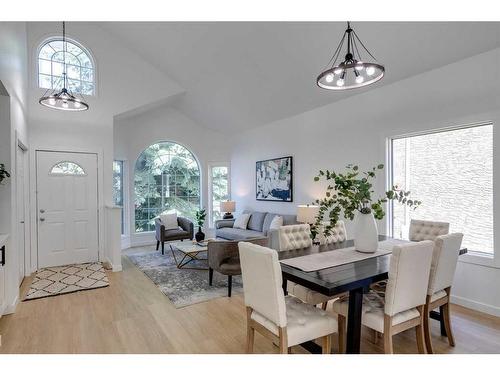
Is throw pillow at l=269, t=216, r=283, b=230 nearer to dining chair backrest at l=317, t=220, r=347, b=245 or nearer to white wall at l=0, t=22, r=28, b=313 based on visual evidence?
dining chair backrest at l=317, t=220, r=347, b=245

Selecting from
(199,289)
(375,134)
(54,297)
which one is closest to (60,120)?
(54,297)

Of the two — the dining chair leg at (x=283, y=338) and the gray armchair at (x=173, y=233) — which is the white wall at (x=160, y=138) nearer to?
the gray armchair at (x=173, y=233)

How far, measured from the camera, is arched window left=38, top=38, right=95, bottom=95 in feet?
15.6

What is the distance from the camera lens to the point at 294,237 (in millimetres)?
2822

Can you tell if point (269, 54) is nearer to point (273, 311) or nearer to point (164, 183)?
point (273, 311)

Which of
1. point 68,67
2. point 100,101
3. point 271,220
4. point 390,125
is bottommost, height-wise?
point 271,220

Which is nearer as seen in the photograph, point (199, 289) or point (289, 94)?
point (199, 289)

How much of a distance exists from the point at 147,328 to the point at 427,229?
3.10 metres

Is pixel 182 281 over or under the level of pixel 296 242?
under

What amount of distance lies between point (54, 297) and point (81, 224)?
5.38 ft

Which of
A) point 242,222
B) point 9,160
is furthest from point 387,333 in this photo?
point 242,222

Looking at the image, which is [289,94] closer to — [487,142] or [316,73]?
[316,73]

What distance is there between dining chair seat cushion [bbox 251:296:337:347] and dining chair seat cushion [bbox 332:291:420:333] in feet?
0.83

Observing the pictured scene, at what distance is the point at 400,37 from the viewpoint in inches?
122
